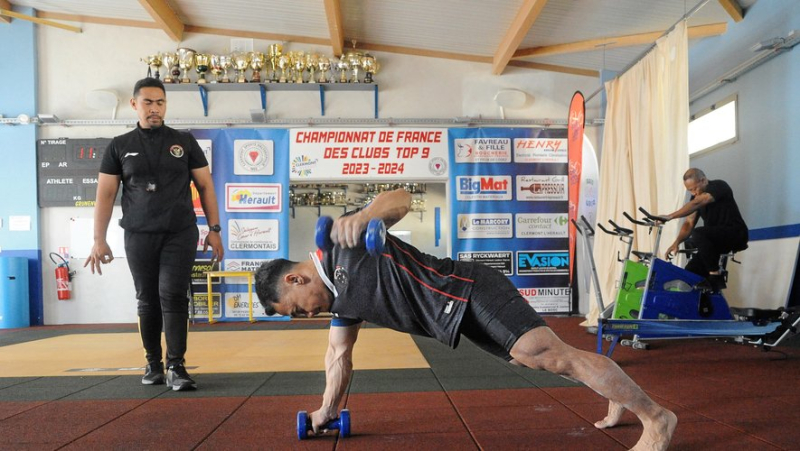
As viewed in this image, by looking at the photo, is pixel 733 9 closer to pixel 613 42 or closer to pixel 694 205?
pixel 613 42

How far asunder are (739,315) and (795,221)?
1.58 metres

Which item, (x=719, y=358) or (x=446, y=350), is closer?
(x=719, y=358)

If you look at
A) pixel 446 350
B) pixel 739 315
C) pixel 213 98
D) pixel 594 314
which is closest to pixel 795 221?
pixel 739 315

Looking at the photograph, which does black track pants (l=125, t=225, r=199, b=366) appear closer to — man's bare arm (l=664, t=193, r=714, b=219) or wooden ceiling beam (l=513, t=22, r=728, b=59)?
man's bare arm (l=664, t=193, r=714, b=219)

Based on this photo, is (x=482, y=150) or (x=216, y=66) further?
(x=482, y=150)

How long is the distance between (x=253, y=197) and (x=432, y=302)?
611cm

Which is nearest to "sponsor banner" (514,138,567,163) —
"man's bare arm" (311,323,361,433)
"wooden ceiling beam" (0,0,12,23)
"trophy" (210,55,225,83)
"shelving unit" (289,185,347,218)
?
"shelving unit" (289,185,347,218)

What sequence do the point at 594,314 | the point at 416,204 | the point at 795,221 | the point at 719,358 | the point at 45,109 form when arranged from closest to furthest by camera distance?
the point at 719,358
the point at 795,221
the point at 594,314
the point at 45,109
the point at 416,204

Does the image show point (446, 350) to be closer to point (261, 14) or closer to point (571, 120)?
point (571, 120)

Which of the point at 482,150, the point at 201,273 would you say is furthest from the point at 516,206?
the point at 201,273

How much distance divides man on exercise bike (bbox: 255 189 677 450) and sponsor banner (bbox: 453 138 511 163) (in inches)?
232

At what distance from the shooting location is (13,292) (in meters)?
6.90

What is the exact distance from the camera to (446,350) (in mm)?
4316

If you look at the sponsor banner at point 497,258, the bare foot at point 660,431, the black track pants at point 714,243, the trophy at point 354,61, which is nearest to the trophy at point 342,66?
the trophy at point 354,61
